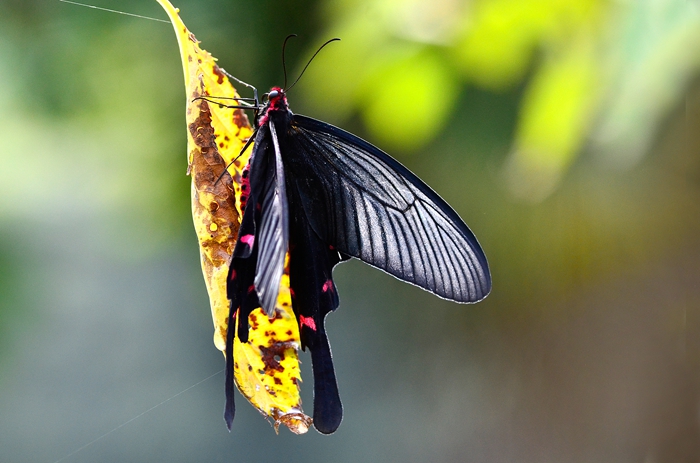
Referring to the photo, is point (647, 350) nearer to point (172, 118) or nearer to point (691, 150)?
point (691, 150)

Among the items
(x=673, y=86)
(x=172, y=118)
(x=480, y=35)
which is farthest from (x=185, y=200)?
(x=673, y=86)

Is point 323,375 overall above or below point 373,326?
above

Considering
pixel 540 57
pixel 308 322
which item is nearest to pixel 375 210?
pixel 308 322

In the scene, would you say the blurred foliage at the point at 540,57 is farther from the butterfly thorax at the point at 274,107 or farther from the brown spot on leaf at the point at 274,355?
the brown spot on leaf at the point at 274,355

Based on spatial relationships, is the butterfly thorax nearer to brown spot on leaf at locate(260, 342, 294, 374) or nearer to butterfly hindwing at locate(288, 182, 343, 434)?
butterfly hindwing at locate(288, 182, 343, 434)

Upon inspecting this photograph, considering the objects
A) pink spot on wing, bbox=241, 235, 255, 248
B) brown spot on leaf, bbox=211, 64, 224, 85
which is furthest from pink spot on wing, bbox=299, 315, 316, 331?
brown spot on leaf, bbox=211, 64, 224, 85

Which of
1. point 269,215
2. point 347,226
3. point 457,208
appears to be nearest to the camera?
point 269,215

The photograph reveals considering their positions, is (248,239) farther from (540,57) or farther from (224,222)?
(540,57)
